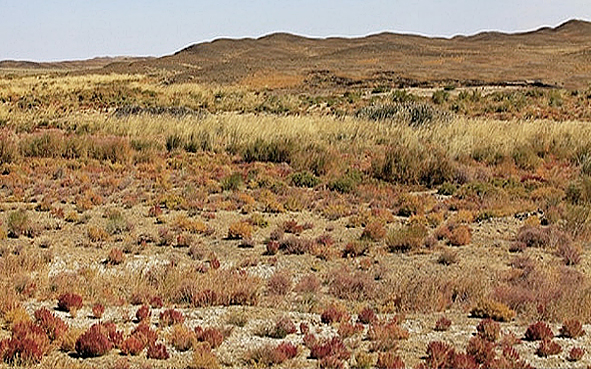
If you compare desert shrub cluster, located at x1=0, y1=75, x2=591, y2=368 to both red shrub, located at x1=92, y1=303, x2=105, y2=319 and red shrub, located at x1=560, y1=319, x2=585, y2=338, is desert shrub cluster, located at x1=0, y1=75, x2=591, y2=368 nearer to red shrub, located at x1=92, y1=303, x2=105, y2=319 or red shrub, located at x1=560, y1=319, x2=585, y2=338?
red shrub, located at x1=92, y1=303, x2=105, y2=319

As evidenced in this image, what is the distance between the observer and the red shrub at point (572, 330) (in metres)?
6.48

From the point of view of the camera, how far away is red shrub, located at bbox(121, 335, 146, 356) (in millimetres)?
5988

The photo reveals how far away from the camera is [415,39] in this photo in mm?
127125

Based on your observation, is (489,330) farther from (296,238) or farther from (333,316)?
(296,238)

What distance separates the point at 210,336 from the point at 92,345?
111cm

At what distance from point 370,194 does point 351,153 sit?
16.6 feet

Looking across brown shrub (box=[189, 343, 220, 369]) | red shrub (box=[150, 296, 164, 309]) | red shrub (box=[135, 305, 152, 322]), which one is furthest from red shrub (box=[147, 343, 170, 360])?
red shrub (box=[150, 296, 164, 309])

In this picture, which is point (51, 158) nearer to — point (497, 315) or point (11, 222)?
point (11, 222)

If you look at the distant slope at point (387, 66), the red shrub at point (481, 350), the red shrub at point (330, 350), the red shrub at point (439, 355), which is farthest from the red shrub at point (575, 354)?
the distant slope at point (387, 66)

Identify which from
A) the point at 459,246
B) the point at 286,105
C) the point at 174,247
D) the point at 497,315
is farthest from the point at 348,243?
the point at 286,105

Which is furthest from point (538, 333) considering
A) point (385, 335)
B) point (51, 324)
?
point (51, 324)

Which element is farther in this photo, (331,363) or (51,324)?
(51,324)

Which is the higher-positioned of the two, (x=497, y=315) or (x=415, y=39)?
(x=415, y=39)

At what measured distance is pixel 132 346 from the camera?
5.99 metres
